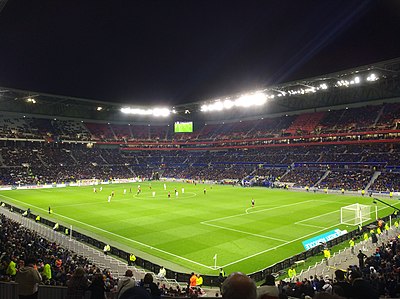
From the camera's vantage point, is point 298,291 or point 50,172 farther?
point 50,172

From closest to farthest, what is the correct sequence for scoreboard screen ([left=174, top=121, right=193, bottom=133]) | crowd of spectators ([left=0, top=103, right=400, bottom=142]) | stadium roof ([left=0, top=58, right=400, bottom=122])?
1. stadium roof ([left=0, top=58, right=400, bottom=122])
2. crowd of spectators ([left=0, top=103, right=400, bottom=142])
3. scoreboard screen ([left=174, top=121, right=193, bottom=133])

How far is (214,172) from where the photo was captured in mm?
84938

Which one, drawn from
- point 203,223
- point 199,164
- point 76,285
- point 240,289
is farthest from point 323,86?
point 240,289

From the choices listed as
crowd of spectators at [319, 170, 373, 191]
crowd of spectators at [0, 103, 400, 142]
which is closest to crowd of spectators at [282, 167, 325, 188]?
crowd of spectators at [319, 170, 373, 191]

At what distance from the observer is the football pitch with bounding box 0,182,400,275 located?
930 inches

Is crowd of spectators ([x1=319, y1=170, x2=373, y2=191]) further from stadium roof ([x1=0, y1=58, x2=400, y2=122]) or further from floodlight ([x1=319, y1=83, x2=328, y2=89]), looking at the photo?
floodlight ([x1=319, y1=83, x2=328, y2=89])

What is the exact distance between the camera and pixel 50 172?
73750 millimetres

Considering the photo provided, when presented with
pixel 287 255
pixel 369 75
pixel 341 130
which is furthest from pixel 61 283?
pixel 341 130

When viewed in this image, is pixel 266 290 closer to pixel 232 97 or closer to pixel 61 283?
pixel 61 283

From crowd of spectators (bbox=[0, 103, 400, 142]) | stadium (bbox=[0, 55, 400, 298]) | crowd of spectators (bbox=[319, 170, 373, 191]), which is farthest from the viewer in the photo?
crowd of spectators (bbox=[0, 103, 400, 142])

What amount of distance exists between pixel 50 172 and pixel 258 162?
48.6m

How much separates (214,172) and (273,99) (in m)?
26.3

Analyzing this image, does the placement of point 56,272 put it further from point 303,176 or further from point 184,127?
point 184,127

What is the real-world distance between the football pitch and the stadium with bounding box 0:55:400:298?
175mm
